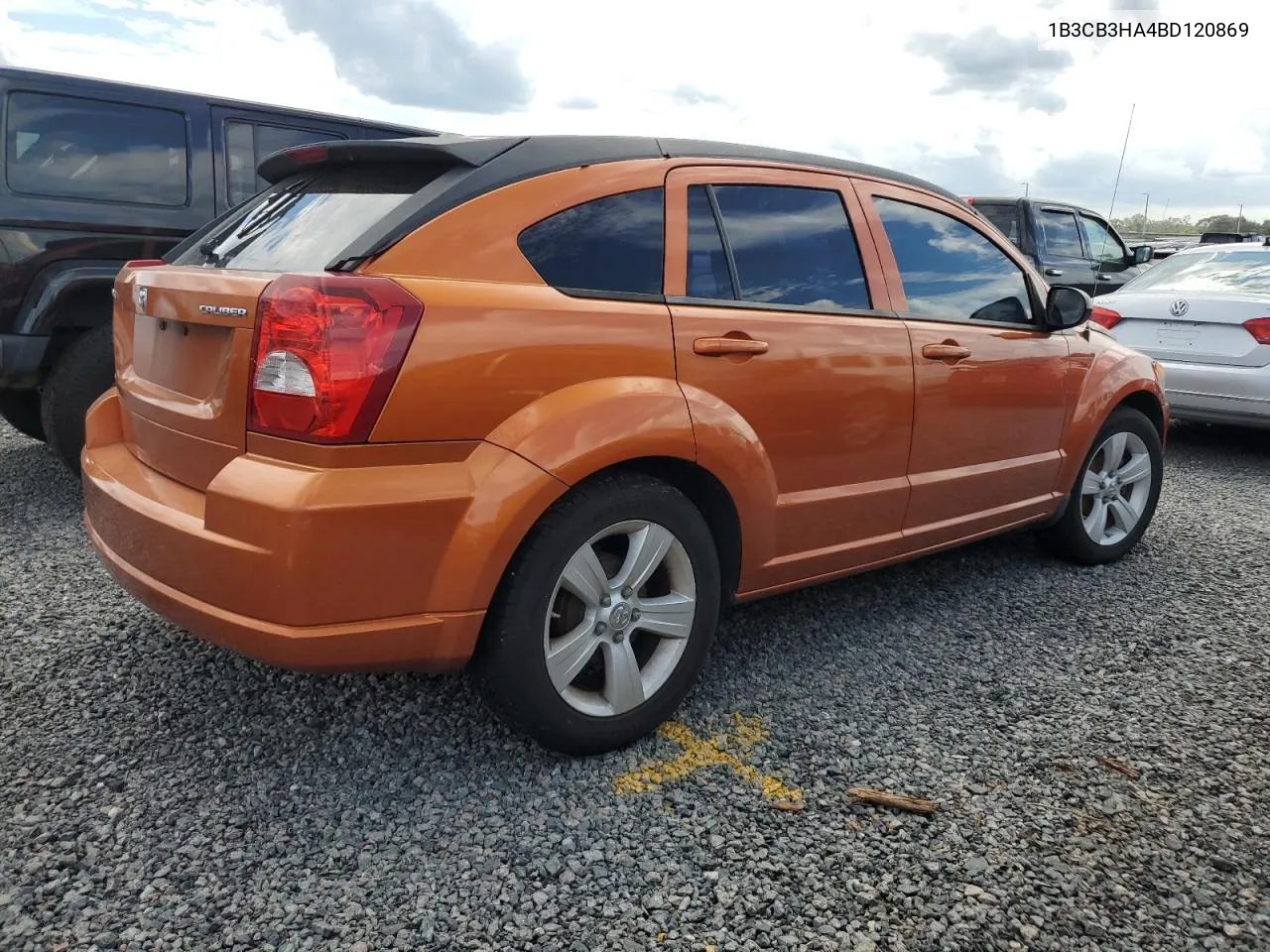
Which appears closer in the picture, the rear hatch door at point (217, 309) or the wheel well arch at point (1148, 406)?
the rear hatch door at point (217, 309)

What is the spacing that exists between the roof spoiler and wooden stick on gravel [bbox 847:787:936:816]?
186 cm

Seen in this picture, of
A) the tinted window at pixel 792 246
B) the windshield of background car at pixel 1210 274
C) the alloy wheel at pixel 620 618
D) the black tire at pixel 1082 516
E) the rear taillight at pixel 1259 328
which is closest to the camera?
the alloy wheel at pixel 620 618

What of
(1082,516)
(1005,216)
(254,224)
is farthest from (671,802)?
(1005,216)

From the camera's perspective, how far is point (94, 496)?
2711mm

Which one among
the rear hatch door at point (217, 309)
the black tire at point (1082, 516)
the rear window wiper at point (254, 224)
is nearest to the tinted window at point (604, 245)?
the rear hatch door at point (217, 309)

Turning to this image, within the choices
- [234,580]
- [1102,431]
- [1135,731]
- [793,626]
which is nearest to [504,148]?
[234,580]

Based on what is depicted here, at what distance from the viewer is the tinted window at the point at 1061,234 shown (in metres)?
10.3

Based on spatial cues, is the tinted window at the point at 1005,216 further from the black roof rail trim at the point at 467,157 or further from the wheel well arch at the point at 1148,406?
the black roof rail trim at the point at 467,157

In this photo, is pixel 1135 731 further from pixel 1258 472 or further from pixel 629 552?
pixel 1258 472

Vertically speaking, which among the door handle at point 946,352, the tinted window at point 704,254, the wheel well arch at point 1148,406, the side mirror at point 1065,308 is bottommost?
the wheel well arch at point 1148,406

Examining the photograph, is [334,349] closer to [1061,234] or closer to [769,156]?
[769,156]

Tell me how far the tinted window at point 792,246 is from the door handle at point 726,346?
0.16 m

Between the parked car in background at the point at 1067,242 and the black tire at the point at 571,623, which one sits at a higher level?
the parked car in background at the point at 1067,242

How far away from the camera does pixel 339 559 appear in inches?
83.4
